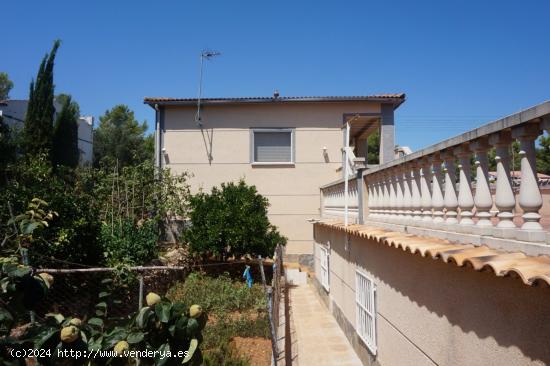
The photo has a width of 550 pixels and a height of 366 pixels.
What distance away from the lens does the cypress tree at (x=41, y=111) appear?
19.8m

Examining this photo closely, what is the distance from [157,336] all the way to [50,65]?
77.4 feet

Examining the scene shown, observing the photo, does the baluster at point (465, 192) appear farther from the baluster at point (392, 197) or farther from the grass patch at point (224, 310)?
the grass patch at point (224, 310)

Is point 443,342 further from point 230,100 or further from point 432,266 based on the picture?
point 230,100

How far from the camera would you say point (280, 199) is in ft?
50.4

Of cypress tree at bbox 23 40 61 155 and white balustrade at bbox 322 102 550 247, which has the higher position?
cypress tree at bbox 23 40 61 155

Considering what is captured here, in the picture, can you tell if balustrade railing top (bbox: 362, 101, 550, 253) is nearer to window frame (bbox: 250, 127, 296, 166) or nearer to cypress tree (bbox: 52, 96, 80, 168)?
window frame (bbox: 250, 127, 296, 166)

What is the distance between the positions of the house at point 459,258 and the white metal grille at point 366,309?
1.1 inches

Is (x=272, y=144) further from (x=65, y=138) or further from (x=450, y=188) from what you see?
(x=65, y=138)

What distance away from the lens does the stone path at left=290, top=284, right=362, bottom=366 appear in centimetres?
646

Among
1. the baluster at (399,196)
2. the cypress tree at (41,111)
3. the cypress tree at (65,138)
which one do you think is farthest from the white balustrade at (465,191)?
the cypress tree at (65,138)

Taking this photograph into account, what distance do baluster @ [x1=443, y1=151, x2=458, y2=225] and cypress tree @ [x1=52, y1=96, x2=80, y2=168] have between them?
74.2 ft

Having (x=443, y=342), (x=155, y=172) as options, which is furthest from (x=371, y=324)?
(x=155, y=172)

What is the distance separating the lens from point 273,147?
51.4 ft

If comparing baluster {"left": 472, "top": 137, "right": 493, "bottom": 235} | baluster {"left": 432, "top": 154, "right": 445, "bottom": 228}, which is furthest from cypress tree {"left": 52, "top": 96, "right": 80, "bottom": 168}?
baluster {"left": 472, "top": 137, "right": 493, "bottom": 235}
